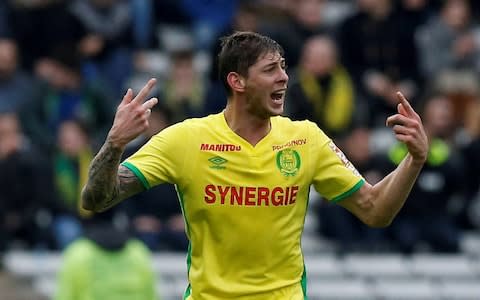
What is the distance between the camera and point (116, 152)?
280 inches

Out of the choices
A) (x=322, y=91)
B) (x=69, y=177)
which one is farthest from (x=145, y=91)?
(x=322, y=91)

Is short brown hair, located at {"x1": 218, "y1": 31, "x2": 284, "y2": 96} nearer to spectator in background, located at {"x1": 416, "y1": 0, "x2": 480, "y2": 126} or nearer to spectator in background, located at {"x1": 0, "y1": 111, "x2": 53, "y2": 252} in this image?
spectator in background, located at {"x1": 0, "y1": 111, "x2": 53, "y2": 252}

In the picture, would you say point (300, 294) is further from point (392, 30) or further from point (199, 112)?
point (392, 30)

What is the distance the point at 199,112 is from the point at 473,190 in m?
3.23

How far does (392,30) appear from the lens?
15.9 m

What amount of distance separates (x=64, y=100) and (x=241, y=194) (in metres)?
7.71

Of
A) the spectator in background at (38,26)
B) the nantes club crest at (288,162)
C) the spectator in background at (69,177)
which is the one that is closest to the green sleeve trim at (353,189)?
the nantes club crest at (288,162)

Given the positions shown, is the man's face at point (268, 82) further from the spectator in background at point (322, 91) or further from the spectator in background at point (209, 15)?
the spectator in background at point (209, 15)

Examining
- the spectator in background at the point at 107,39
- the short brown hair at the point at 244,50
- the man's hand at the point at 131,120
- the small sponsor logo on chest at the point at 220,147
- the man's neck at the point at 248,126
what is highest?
the short brown hair at the point at 244,50

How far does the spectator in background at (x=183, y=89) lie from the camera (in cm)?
1455

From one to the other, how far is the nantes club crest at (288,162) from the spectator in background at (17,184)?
6653 mm

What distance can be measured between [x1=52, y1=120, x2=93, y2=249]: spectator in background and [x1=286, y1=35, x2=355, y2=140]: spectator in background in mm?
2065

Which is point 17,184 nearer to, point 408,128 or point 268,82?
point 268,82

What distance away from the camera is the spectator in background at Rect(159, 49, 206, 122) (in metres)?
14.5
